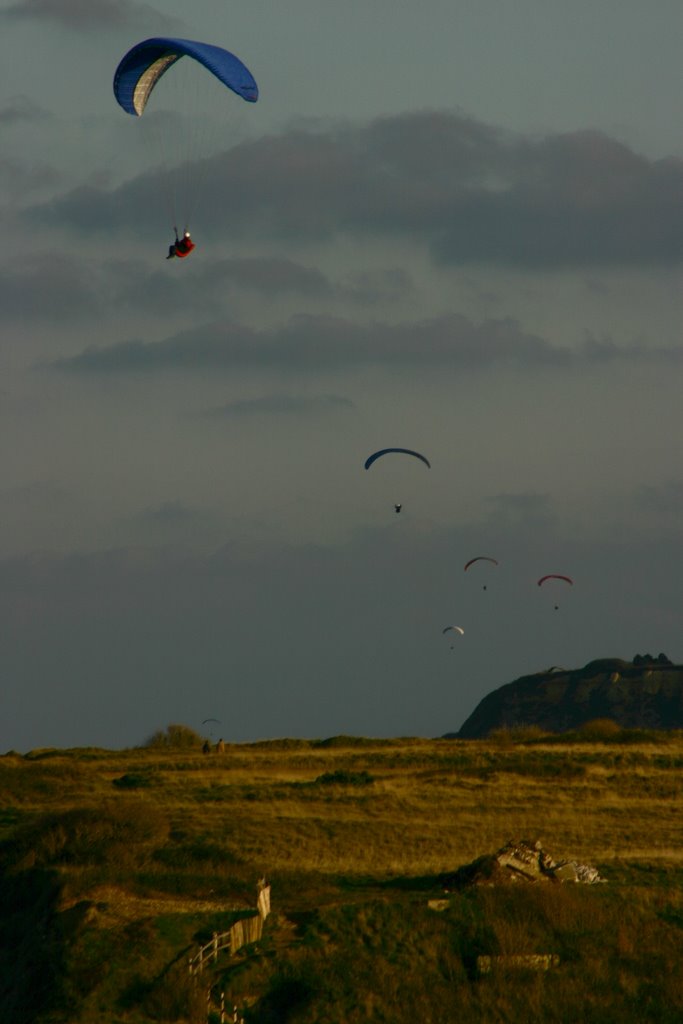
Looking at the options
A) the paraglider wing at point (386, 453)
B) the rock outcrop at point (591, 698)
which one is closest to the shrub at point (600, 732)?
the paraglider wing at point (386, 453)

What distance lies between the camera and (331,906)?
31.8m

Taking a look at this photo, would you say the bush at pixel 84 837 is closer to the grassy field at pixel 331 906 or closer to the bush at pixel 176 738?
the grassy field at pixel 331 906

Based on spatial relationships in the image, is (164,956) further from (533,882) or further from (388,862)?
→ (388,862)

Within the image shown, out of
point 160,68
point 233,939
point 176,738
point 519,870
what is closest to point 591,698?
point 176,738

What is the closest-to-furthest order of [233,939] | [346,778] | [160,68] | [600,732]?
1. [233,939]
2. [160,68]
3. [346,778]
4. [600,732]

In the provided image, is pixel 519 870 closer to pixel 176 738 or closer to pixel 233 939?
pixel 233 939

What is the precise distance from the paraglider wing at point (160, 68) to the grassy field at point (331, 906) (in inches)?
757

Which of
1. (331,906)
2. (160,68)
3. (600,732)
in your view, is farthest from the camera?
(600,732)

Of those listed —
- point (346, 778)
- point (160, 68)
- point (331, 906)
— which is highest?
point (160, 68)

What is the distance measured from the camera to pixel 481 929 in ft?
101

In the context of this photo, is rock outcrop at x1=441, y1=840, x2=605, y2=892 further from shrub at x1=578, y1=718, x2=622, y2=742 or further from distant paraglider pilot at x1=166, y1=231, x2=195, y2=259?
shrub at x1=578, y1=718, x2=622, y2=742

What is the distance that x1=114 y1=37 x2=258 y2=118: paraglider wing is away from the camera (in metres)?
40.1

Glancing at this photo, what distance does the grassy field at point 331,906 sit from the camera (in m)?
28.8

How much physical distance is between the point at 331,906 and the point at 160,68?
86.8ft
